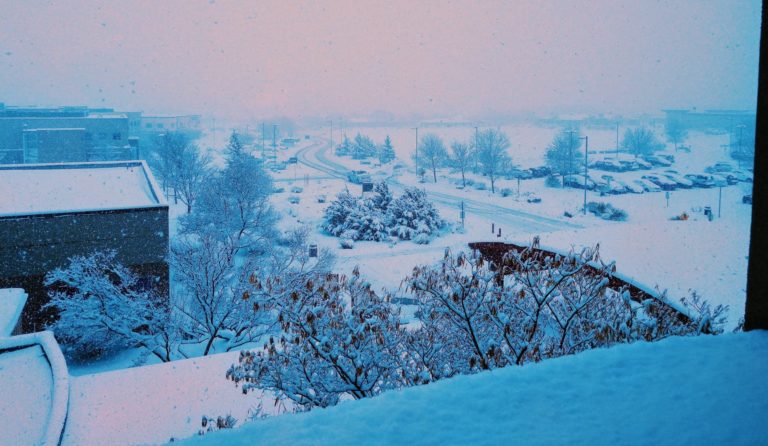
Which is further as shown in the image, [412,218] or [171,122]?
[171,122]

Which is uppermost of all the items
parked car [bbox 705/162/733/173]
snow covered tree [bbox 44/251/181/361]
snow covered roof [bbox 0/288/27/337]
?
parked car [bbox 705/162/733/173]

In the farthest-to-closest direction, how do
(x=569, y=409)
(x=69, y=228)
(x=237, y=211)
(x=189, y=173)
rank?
(x=189, y=173), (x=237, y=211), (x=69, y=228), (x=569, y=409)

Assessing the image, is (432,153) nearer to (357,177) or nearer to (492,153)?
(492,153)

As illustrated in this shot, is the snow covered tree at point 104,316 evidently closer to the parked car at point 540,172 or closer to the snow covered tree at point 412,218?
the snow covered tree at point 412,218

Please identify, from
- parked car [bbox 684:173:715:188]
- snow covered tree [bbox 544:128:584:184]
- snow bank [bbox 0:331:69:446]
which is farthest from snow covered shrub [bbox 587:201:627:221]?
snow bank [bbox 0:331:69:446]

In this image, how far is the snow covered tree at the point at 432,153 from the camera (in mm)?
47656

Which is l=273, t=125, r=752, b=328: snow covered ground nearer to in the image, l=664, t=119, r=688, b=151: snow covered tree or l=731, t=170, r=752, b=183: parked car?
l=731, t=170, r=752, b=183: parked car

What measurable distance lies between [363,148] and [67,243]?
4674 cm

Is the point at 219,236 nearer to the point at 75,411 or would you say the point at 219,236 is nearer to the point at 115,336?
the point at 115,336

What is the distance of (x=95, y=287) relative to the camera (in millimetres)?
12422

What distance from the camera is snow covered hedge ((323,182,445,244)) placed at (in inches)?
1040

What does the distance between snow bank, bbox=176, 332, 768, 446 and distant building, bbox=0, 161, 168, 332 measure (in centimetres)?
1302

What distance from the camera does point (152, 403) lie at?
7.20 metres

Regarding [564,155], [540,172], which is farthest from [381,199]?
[564,155]
